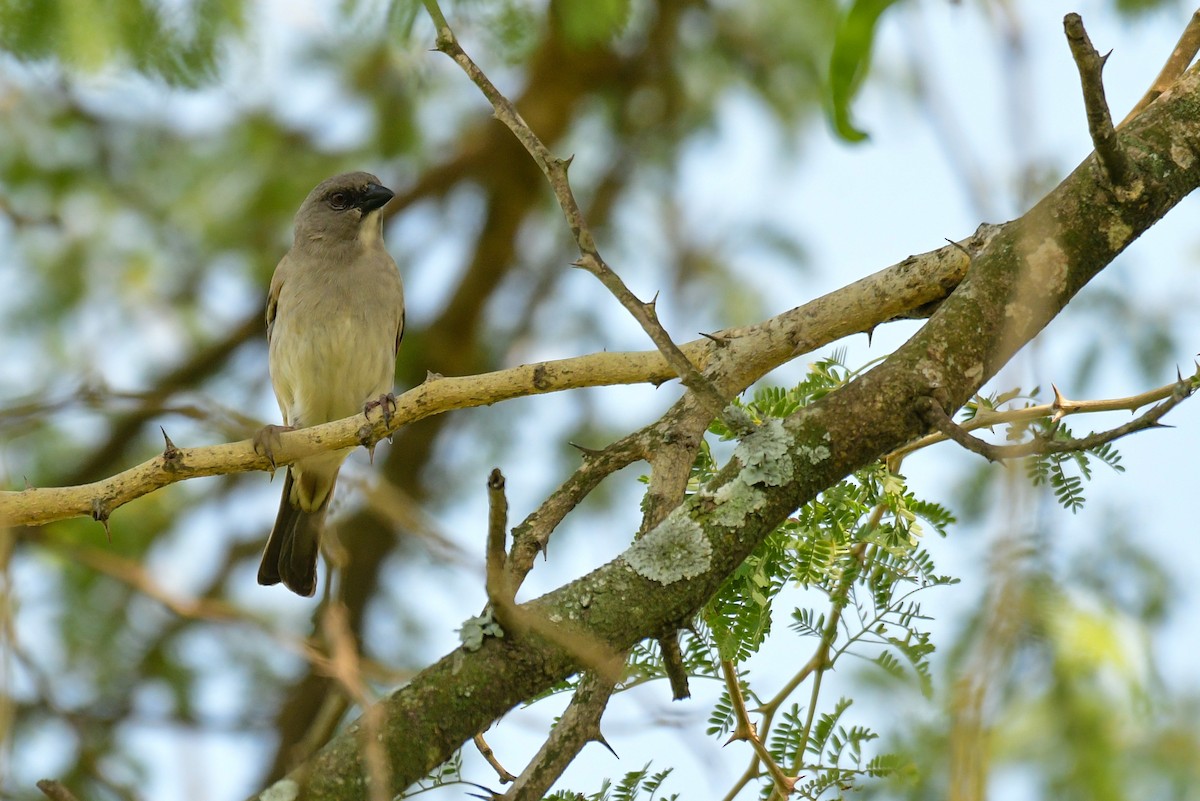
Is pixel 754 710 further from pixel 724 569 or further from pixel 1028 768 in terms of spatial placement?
pixel 1028 768

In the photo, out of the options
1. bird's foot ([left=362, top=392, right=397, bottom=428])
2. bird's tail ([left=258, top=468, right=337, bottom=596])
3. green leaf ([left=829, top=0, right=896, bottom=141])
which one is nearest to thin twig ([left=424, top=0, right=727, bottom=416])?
green leaf ([left=829, top=0, right=896, bottom=141])

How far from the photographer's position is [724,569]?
2646 mm

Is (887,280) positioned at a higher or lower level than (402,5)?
lower

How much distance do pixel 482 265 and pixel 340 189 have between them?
1391 mm

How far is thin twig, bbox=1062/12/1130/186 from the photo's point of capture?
2.29m

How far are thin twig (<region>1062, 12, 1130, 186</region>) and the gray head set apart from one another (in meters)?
4.19

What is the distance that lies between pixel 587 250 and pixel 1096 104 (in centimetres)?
109

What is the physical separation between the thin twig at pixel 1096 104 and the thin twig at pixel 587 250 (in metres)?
0.92

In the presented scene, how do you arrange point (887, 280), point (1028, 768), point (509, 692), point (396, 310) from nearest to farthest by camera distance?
point (509, 692)
point (887, 280)
point (1028, 768)
point (396, 310)

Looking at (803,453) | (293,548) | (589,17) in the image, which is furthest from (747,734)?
(293,548)

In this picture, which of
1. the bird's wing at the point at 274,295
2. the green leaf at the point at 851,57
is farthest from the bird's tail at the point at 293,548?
A: the green leaf at the point at 851,57

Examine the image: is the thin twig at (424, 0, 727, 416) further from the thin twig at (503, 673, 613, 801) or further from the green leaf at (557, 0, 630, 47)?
the green leaf at (557, 0, 630, 47)

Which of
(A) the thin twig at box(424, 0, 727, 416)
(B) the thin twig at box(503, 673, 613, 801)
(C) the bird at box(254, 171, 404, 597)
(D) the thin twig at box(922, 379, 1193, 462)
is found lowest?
(B) the thin twig at box(503, 673, 613, 801)

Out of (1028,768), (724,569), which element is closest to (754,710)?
(724,569)
